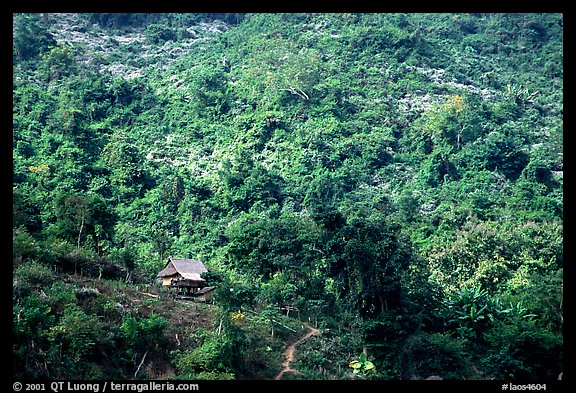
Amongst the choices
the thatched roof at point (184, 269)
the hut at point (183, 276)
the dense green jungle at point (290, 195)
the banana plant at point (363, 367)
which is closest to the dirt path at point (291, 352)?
the dense green jungle at point (290, 195)

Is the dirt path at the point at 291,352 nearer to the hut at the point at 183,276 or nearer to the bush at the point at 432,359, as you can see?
the bush at the point at 432,359

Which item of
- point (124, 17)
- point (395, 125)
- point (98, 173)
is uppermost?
point (124, 17)

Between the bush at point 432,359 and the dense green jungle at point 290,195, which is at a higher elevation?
the dense green jungle at point 290,195

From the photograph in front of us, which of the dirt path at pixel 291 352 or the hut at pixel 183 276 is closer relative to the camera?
the dirt path at pixel 291 352

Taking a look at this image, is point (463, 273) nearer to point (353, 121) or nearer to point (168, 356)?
point (168, 356)

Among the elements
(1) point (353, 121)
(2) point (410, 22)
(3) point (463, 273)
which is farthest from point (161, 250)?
(2) point (410, 22)

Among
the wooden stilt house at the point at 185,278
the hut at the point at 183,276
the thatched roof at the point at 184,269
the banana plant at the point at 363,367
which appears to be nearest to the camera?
the banana plant at the point at 363,367

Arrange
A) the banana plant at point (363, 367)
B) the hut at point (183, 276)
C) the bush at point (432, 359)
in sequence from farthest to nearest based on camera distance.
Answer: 1. the hut at point (183, 276)
2. the bush at point (432, 359)
3. the banana plant at point (363, 367)

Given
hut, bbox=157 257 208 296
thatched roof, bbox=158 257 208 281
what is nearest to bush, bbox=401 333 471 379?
hut, bbox=157 257 208 296
